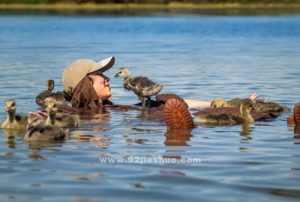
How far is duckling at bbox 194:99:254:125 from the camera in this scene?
13500mm

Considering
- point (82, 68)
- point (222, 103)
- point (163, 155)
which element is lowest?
point (163, 155)

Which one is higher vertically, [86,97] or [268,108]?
[86,97]

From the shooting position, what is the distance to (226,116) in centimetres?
1357

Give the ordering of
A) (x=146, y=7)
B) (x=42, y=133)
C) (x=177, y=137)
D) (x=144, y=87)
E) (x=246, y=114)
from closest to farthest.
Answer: (x=42, y=133)
(x=177, y=137)
(x=246, y=114)
(x=144, y=87)
(x=146, y=7)

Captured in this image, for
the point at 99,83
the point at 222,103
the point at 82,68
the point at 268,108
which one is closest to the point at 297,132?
the point at 268,108

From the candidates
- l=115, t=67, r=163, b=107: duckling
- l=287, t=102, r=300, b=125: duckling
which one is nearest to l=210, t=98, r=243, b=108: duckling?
l=115, t=67, r=163, b=107: duckling

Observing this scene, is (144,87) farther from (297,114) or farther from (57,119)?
(297,114)

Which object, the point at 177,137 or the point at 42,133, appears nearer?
the point at 42,133

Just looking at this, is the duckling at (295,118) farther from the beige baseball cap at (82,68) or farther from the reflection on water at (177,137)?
the beige baseball cap at (82,68)

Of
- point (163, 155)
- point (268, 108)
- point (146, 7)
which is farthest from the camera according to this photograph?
point (146, 7)

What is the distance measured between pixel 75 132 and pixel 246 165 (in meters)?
3.76

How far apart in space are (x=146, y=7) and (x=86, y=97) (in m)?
93.1

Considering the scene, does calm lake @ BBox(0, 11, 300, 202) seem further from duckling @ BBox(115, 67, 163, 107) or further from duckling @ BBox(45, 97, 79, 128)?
duckling @ BBox(115, 67, 163, 107)

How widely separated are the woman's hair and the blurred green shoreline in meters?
85.2
